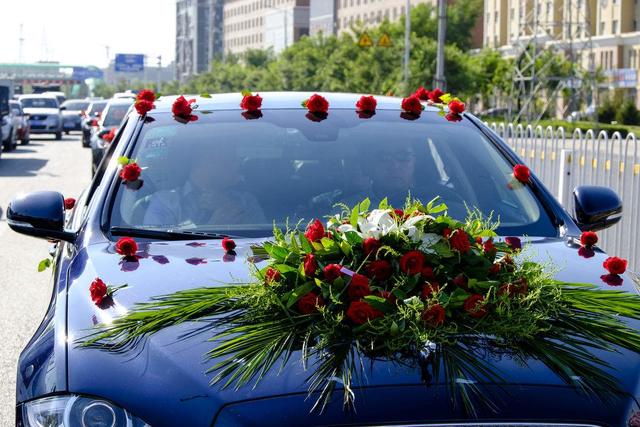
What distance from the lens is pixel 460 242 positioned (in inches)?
136

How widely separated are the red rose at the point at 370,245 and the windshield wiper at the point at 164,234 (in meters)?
1.00

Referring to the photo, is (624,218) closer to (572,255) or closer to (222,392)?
(572,255)

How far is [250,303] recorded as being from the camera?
336 centimetres

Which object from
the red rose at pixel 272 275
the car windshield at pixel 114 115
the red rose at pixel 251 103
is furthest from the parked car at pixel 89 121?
the red rose at pixel 272 275

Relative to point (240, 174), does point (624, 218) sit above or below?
below

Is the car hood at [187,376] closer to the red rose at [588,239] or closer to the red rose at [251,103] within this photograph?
the red rose at [588,239]

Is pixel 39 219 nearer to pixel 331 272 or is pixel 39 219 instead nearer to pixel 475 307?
pixel 331 272

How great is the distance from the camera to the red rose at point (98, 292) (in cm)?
354

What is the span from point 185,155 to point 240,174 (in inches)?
9.0

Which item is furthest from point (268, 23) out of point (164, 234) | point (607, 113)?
point (164, 234)

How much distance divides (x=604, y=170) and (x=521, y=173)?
22.4 feet

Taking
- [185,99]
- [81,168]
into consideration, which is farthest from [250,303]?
[81,168]

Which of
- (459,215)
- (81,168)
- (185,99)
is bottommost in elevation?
(81,168)

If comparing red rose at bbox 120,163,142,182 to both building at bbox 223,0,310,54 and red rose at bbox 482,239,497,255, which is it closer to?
red rose at bbox 482,239,497,255
